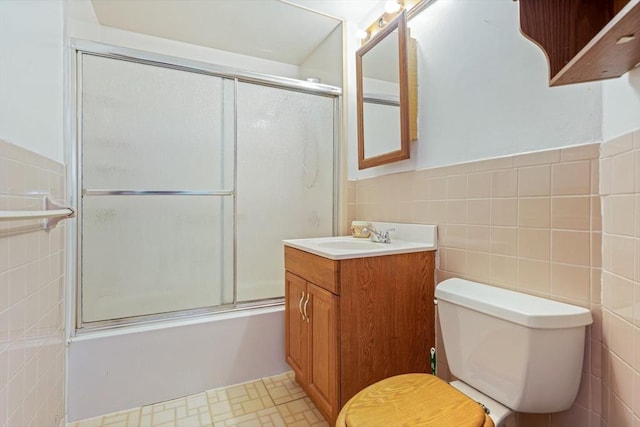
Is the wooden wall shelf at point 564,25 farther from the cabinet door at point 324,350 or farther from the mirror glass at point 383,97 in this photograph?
the cabinet door at point 324,350

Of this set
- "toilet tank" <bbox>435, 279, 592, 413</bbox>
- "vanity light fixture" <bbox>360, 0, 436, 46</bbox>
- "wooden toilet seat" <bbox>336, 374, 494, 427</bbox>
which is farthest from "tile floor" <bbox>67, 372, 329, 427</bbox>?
"vanity light fixture" <bbox>360, 0, 436, 46</bbox>

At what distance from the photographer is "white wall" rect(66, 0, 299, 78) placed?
Result: 5.55 feet

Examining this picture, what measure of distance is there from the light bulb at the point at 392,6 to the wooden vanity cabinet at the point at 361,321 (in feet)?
4.51

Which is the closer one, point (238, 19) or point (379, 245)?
point (379, 245)

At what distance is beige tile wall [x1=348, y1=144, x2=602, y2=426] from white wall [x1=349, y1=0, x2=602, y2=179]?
7 centimetres

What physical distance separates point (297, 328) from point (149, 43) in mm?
2270

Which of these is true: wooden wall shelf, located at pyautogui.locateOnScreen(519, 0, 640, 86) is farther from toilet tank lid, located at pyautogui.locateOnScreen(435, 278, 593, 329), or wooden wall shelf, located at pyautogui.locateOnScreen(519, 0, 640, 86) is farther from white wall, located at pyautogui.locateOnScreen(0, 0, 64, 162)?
white wall, located at pyautogui.locateOnScreen(0, 0, 64, 162)

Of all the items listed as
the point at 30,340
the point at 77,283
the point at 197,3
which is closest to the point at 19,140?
the point at 30,340

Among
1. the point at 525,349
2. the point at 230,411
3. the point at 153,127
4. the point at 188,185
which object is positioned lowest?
the point at 230,411

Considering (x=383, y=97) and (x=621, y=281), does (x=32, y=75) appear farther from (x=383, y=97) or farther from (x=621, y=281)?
(x=621, y=281)

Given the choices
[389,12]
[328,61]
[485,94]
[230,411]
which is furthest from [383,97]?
[230,411]

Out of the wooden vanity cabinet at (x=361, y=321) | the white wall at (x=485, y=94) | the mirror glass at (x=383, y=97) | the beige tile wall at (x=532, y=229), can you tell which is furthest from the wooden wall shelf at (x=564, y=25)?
the wooden vanity cabinet at (x=361, y=321)

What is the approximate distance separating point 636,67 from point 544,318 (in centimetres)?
69

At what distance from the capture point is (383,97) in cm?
180
